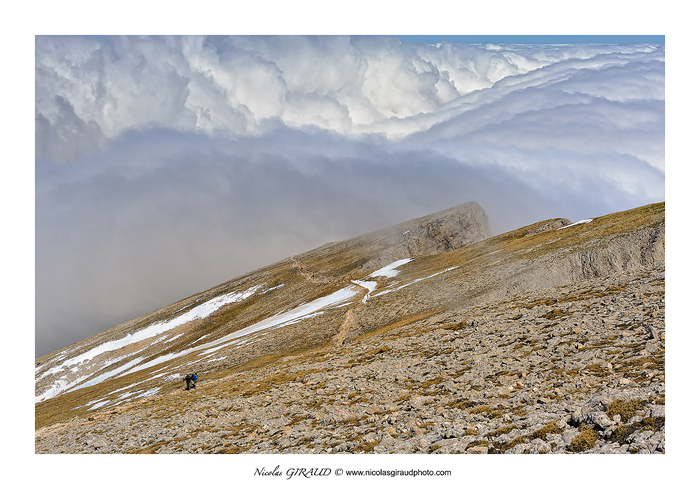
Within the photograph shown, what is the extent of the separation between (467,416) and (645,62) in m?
24.5

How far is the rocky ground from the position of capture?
41.7 feet

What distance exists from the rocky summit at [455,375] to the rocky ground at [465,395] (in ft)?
0.31

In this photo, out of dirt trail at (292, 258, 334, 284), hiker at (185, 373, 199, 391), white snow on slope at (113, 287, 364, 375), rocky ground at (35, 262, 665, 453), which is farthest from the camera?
dirt trail at (292, 258, 334, 284)

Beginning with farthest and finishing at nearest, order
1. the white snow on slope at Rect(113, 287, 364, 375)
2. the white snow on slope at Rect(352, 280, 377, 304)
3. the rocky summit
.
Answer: the white snow on slope at Rect(352, 280, 377, 304) < the white snow on slope at Rect(113, 287, 364, 375) < the rocky summit

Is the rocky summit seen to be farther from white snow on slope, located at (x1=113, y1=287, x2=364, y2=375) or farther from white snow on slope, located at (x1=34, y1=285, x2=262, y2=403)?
white snow on slope, located at (x1=34, y1=285, x2=262, y2=403)

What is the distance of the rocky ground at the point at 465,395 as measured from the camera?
1270 centimetres

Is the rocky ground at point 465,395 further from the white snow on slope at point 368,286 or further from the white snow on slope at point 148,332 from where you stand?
the white snow on slope at point 148,332

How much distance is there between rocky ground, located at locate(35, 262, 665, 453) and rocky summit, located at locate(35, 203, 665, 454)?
0.09m

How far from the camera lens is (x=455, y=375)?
21234 millimetres

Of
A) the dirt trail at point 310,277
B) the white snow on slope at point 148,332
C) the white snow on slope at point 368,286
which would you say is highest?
the dirt trail at point 310,277

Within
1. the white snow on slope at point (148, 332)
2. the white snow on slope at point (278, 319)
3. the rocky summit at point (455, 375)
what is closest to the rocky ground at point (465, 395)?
the rocky summit at point (455, 375)

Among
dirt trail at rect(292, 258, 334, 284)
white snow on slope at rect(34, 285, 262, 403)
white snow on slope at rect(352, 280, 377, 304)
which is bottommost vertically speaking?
white snow on slope at rect(34, 285, 262, 403)

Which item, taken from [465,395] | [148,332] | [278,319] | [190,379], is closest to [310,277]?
[278,319]

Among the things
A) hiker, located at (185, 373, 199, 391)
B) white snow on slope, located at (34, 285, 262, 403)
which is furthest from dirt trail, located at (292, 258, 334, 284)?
hiker, located at (185, 373, 199, 391)
